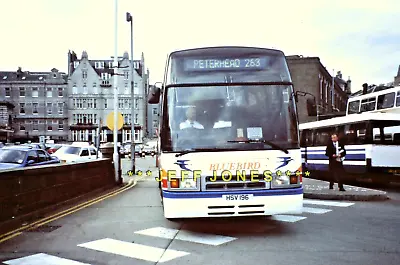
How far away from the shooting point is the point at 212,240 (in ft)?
25.8

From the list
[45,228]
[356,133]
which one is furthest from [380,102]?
[45,228]

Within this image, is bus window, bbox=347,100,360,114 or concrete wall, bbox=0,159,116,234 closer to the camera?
concrete wall, bbox=0,159,116,234

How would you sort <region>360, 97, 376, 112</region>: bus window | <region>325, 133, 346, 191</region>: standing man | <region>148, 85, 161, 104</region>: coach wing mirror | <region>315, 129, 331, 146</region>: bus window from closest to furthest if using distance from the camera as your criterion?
<region>148, 85, 161, 104</region>: coach wing mirror → <region>325, 133, 346, 191</region>: standing man → <region>315, 129, 331, 146</region>: bus window → <region>360, 97, 376, 112</region>: bus window

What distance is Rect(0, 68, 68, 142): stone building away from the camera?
346 ft

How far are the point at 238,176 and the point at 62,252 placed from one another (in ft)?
9.72

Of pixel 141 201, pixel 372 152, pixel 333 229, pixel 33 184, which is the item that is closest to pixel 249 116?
pixel 333 229

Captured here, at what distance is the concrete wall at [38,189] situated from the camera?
9242mm

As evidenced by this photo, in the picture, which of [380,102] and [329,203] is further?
[380,102]

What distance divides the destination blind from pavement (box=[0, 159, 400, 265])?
2922mm

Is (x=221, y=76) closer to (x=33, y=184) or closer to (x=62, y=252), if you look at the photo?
(x=62, y=252)

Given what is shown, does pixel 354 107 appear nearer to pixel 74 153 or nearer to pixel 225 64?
pixel 74 153

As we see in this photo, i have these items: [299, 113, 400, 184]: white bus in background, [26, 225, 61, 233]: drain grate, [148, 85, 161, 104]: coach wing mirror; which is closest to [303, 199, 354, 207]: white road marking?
[299, 113, 400, 184]: white bus in background

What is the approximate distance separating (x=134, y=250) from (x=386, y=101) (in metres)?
17.6

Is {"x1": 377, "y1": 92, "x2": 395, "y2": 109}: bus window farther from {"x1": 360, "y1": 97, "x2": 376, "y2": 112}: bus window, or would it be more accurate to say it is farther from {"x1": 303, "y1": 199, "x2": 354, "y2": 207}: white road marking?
{"x1": 303, "y1": 199, "x2": 354, "y2": 207}: white road marking
